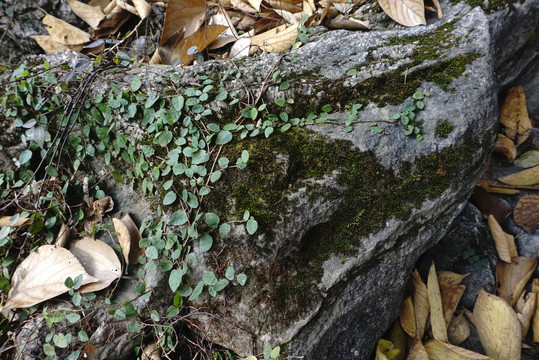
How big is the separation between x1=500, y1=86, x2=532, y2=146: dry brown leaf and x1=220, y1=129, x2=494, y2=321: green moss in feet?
4.44

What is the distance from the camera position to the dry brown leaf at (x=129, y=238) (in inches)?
64.5

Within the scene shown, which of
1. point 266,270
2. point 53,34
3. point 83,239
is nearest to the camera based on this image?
point 266,270

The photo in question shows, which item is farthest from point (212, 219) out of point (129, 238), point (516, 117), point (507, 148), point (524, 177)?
point (516, 117)

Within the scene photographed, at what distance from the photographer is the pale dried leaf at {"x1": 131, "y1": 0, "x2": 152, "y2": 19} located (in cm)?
237

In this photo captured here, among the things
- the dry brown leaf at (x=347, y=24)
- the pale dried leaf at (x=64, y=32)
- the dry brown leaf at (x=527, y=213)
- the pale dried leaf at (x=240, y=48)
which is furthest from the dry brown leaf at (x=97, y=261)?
the dry brown leaf at (x=527, y=213)

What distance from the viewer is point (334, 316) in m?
1.58

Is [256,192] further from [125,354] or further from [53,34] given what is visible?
[53,34]

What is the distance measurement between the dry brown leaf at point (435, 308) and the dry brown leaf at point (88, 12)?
2.68 meters

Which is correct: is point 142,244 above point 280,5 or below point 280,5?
below

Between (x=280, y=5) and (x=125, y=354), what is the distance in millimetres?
2083

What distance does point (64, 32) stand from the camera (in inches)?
94.2

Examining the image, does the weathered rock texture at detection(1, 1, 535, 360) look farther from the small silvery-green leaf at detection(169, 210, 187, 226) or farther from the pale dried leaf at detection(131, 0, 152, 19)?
the pale dried leaf at detection(131, 0, 152, 19)

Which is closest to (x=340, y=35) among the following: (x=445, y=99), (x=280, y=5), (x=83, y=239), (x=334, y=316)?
(x=280, y=5)

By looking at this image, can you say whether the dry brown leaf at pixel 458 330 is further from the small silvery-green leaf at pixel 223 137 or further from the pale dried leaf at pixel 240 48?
the pale dried leaf at pixel 240 48
